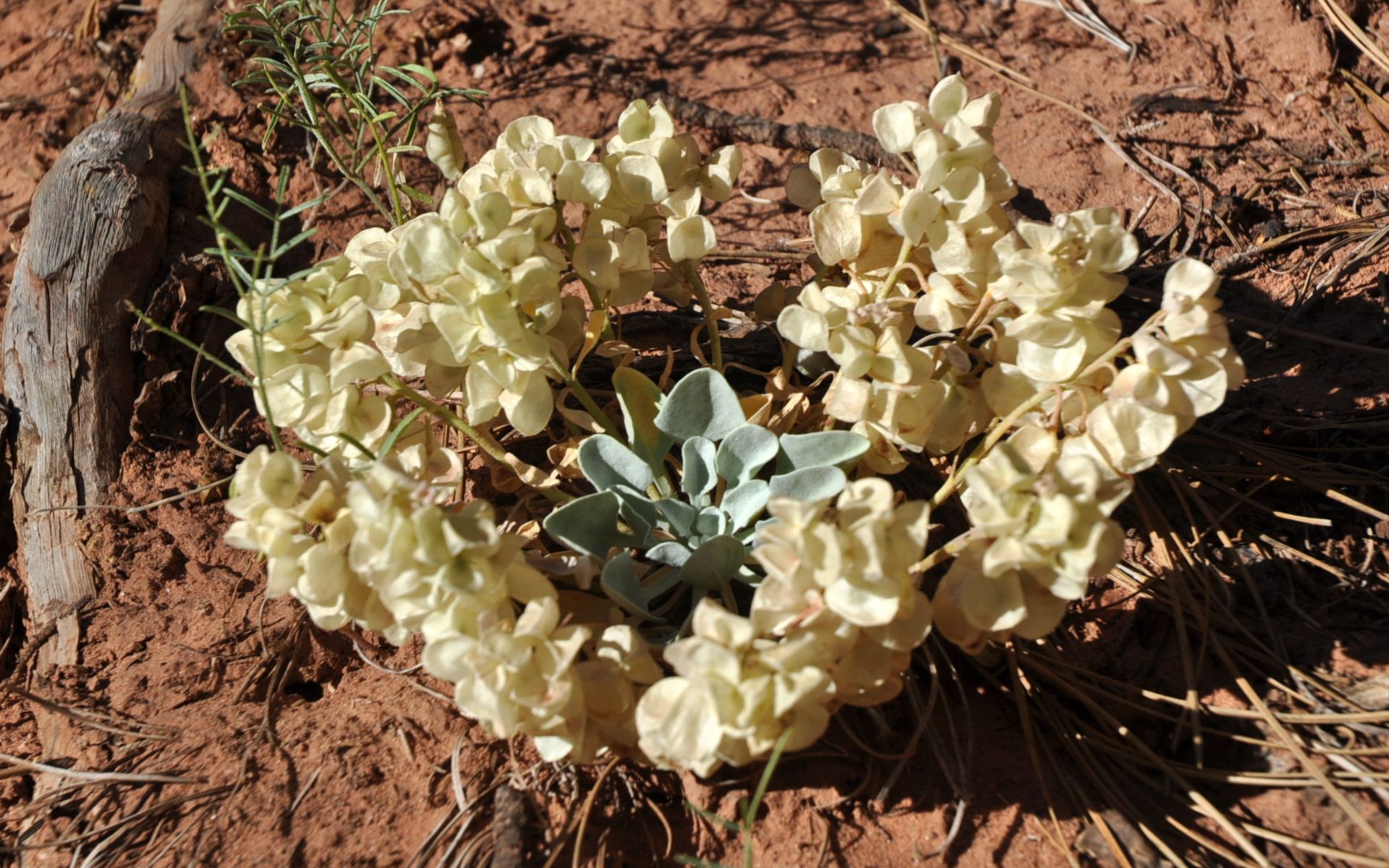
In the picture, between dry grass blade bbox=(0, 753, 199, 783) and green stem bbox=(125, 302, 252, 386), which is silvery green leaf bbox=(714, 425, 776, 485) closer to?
green stem bbox=(125, 302, 252, 386)

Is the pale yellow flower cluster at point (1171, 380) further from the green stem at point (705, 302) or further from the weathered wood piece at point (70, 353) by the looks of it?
the weathered wood piece at point (70, 353)

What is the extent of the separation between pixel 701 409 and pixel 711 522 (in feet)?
0.56

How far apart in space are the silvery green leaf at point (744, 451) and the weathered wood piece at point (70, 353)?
4.08ft

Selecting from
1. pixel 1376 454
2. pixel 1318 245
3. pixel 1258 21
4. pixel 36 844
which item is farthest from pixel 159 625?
pixel 1258 21

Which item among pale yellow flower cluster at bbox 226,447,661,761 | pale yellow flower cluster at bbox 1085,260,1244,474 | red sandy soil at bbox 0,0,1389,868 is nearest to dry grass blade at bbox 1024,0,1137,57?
red sandy soil at bbox 0,0,1389,868

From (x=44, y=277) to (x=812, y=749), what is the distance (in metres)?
1.78

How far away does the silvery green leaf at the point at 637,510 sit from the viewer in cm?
161

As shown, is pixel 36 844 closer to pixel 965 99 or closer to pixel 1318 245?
pixel 965 99

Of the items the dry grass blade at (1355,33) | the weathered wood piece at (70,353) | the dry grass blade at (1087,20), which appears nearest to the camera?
the weathered wood piece at (70,353)

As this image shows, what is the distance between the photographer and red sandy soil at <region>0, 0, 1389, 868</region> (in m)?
1.52

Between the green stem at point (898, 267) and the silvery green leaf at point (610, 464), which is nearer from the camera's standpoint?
the green stem at point (898, 267)

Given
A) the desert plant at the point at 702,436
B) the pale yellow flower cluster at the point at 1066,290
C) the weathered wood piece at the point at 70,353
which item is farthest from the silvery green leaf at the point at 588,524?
the weathered wood piece at the point at 70,353

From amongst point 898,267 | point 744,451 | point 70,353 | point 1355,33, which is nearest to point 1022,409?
point 898,267

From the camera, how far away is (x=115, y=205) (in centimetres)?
224
